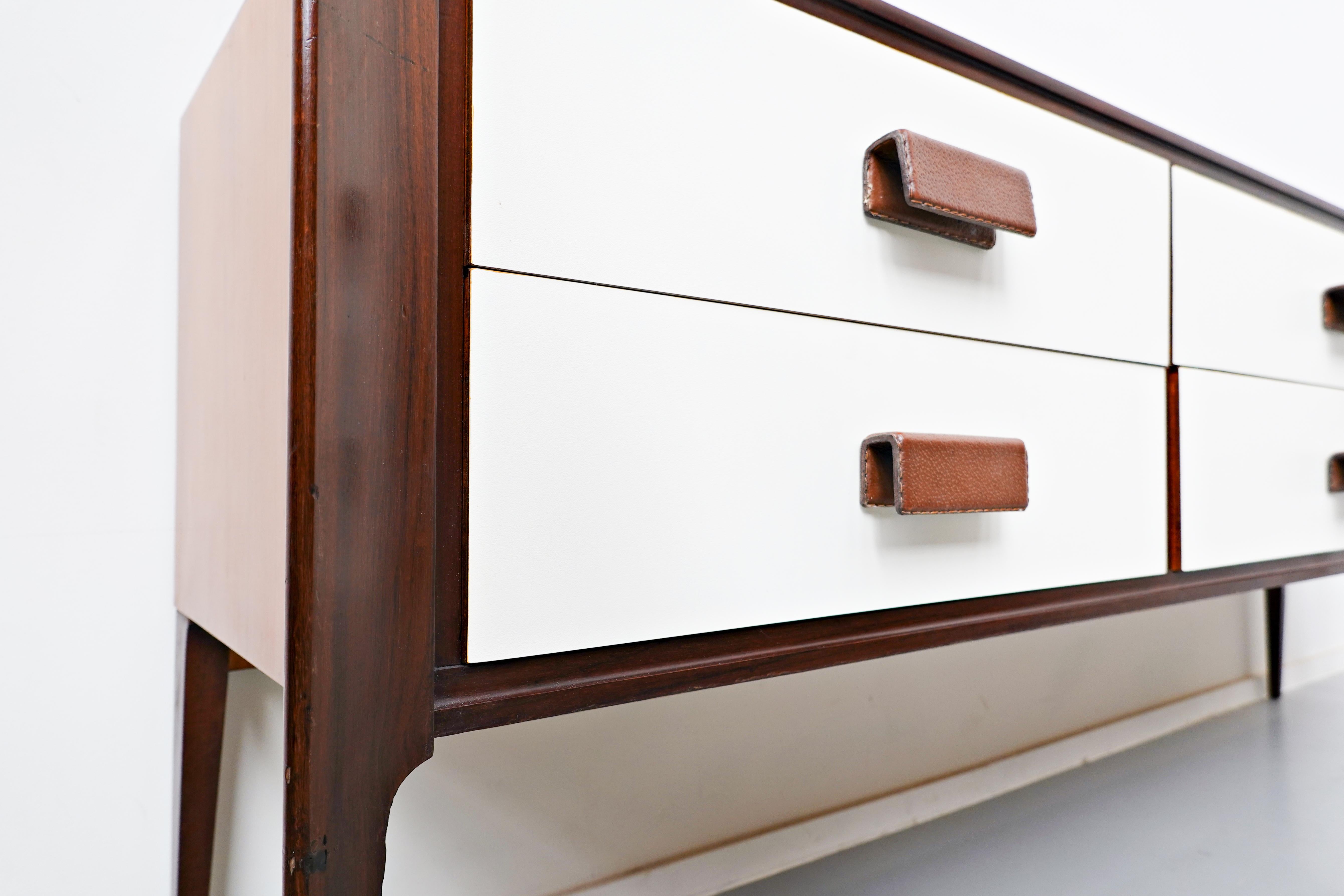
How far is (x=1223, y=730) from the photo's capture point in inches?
43.7

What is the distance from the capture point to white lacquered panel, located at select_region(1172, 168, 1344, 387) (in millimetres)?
592

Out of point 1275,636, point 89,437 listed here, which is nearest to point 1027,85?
point 89,437

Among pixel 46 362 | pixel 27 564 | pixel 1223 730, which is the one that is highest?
pixel 46 362

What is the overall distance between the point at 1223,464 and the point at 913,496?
1.15 feet

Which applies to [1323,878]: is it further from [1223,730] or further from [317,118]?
[317,118]

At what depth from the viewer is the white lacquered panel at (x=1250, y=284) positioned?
59 cm

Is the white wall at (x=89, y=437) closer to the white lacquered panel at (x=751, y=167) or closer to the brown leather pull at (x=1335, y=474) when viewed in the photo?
the white lacquered panel at (x=751, y=167)

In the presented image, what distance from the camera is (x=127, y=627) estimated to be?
21.7 inches

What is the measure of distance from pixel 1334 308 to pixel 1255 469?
8.4 inches

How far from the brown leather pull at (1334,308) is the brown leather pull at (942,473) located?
0.47 m

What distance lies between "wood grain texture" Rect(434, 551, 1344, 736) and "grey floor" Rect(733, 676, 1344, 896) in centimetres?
28

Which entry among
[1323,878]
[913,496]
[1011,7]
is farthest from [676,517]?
[1011,7]

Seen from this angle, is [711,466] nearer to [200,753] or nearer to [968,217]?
[968,217]

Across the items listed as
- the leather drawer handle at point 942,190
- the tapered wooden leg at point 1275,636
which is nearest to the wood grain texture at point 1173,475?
the leather drawer handle at point 942,190
